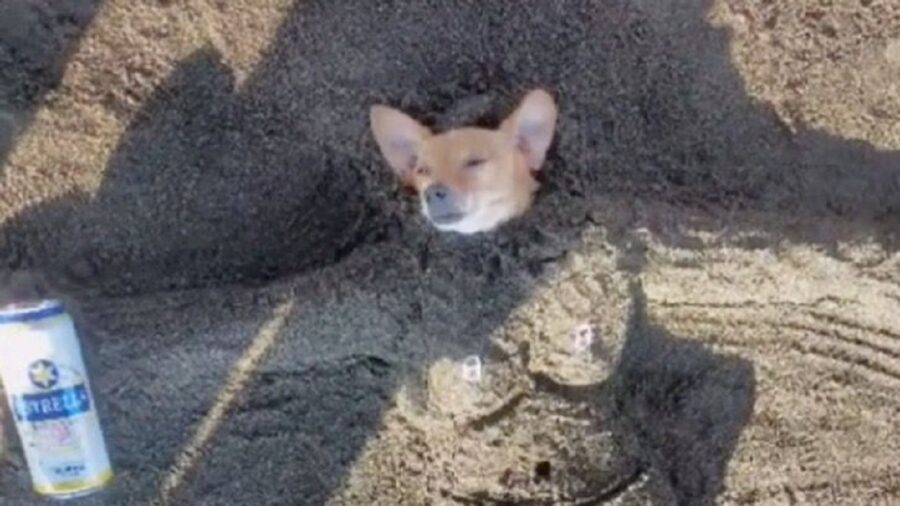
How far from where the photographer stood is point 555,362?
87.7 inches

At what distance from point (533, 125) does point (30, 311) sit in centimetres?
76

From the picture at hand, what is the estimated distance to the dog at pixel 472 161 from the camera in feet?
6.79

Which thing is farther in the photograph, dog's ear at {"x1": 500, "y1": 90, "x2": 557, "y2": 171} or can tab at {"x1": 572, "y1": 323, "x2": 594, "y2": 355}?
can tab at {"x1": 572, "y1": 323, "x2": 594, "y2": 355}

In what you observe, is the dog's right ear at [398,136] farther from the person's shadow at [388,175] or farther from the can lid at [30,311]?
the can lid at [30,311]

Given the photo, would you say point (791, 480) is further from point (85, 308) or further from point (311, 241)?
point (85, 308)

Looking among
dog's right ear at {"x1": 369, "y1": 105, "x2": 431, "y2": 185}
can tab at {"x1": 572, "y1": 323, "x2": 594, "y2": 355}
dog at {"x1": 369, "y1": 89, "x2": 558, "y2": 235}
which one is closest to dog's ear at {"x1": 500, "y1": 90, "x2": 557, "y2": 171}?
dog at {"x1": 369, "y1": 89, "x2": 558, "y2": 235}

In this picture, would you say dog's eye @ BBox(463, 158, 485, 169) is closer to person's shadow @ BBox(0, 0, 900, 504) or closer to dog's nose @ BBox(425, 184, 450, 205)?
dog's nose @ BBox(425, 184, 450, 205)

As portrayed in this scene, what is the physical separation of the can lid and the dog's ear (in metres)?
0.69

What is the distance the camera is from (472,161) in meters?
2.08

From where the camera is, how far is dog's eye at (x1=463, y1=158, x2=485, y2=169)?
82.0 inches

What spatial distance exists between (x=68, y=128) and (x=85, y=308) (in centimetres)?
27

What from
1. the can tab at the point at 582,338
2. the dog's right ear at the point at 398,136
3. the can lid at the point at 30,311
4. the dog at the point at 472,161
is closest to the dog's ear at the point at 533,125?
the dog at the point at 472,161

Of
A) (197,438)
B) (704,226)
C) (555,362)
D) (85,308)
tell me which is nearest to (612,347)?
(555,362)

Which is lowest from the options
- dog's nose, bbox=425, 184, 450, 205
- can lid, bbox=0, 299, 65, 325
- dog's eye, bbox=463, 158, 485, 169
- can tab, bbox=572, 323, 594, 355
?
can tab, bbox=572, 323, 594, 355
